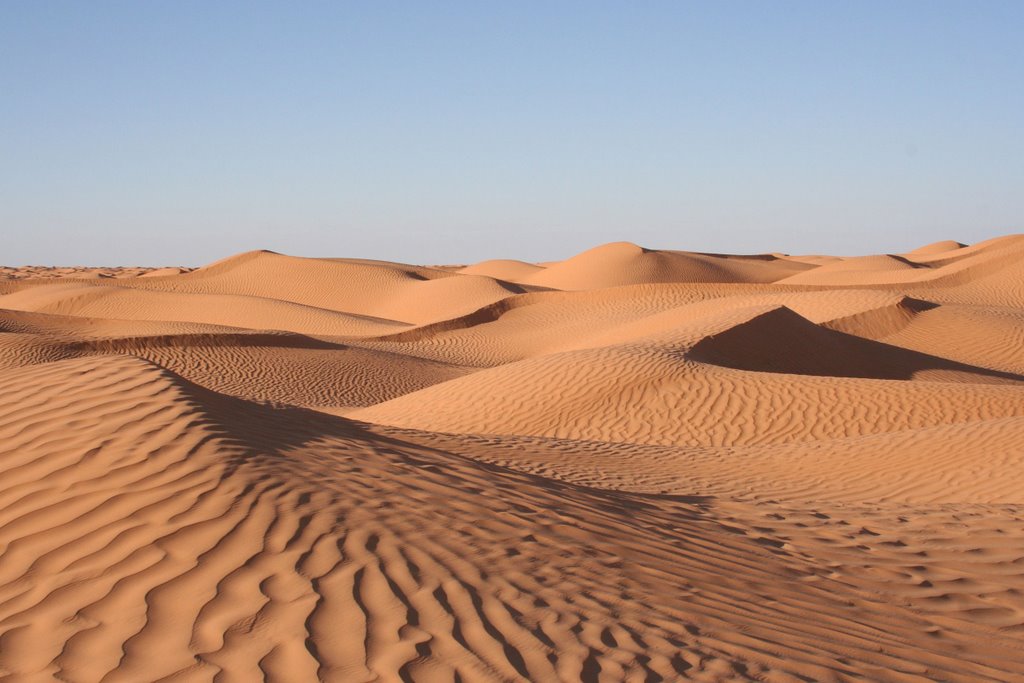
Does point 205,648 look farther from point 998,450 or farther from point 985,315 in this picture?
point 985,315

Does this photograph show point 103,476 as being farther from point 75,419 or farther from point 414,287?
point 414,287

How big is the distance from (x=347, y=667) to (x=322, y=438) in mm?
3469

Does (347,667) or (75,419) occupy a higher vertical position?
(75,419)

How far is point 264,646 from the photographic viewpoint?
11.3 feet

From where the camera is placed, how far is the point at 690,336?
64.4ft

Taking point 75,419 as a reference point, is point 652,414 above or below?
below

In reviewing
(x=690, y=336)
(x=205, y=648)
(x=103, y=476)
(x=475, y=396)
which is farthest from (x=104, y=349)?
(x=205, y=648)

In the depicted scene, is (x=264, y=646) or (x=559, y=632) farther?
(x=559, y=632)

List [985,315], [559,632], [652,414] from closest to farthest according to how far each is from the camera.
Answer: [559,632] → [652,414] → [985,315]

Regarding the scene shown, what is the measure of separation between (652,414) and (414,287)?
34.6m

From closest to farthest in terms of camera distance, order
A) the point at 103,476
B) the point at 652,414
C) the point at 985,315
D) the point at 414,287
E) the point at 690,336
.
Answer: the point at 103,476 → the point at 652,414 → the point at 690,336 → the point at 985,315 → the point at 414,287

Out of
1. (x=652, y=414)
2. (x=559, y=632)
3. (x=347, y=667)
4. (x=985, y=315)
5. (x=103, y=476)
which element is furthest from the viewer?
(x=985, y=315)

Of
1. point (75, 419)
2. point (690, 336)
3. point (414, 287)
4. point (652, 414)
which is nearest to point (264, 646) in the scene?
point (75, 419)

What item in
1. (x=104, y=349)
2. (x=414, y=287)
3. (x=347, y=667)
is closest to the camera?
(x=347, y=667)
